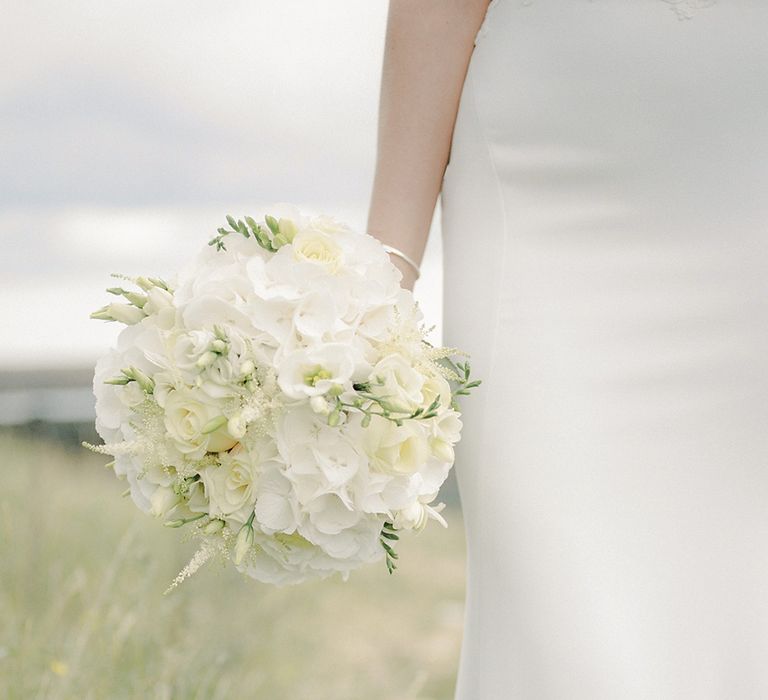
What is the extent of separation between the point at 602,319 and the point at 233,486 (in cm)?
73

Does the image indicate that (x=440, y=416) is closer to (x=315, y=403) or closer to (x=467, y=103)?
(x=315, y=403)

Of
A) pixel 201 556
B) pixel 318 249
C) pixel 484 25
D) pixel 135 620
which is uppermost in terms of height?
pixel 484 25

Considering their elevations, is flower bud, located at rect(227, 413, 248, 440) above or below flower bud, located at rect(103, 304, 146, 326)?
below

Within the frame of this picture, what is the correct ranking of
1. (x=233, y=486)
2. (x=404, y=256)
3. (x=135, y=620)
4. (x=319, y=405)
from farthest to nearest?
1. (x=135, y=620)
2. (x=404, y=256)
3. (x=233, y=486)
4. (x=319, y=405)

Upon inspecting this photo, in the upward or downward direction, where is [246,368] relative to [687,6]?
downward

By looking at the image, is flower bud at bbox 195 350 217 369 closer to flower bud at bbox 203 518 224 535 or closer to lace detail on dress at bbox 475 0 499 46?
flower bud at bbox 203 518 224 535

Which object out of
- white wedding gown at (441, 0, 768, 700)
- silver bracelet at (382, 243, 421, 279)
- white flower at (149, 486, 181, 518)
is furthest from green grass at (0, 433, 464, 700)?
white flower at (149, 486, 181, 518)

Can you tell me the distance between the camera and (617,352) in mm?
1717

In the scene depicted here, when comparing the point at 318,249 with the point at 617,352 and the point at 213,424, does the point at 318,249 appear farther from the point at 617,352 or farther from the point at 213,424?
the point at 617,352

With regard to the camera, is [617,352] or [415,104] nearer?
[617,352]

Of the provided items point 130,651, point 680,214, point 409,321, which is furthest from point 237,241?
point 130,651

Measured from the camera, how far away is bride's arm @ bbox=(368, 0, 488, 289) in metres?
1.86

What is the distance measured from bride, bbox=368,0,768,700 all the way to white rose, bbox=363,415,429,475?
442 millimetres

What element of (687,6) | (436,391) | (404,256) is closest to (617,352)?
(404,256)
